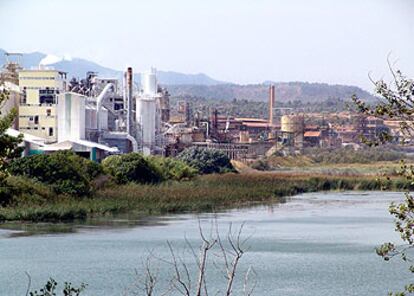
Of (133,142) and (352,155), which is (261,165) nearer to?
(352,155)

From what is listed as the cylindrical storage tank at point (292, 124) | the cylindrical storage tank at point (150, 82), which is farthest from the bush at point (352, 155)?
the cylindrical storage tank at point (150, 82)

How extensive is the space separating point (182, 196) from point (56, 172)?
4.21 meters

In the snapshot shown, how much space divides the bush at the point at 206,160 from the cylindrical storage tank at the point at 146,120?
1.64 metres

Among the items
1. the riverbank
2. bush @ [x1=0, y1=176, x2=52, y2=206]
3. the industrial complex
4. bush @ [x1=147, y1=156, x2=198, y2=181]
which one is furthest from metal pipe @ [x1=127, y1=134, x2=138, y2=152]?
bush @ [x1=0, y1=176, x2=52, y2=206]

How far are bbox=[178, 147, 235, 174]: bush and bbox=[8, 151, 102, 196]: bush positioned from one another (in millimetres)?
17059

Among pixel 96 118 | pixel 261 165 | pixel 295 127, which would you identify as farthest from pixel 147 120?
pixel 295 127

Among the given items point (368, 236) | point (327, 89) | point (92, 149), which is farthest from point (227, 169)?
point (327, 89)

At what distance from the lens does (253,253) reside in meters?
21.1

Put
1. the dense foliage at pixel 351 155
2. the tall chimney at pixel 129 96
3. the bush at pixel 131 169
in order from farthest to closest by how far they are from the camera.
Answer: the dense foliage at pixel 351 155 → the tall chimney at pixel 129 96 → the bush at pixel 131 169

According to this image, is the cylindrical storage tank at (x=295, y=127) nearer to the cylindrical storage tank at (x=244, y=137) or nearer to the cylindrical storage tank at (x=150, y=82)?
the cylindrical storage tank at (x=244, y=137)

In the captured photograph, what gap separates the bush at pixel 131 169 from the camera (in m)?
37.6

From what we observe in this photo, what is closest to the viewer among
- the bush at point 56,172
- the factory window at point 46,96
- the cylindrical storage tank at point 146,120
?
the bush at point 56,172

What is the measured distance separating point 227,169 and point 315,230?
25.8 m

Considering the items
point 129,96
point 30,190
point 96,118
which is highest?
point 129,96
